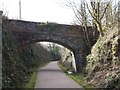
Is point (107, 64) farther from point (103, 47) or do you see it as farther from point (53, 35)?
point (53, 35)

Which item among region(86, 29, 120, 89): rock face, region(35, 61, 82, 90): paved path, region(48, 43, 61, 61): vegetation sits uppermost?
region(86, 29, 120, 89): rock face

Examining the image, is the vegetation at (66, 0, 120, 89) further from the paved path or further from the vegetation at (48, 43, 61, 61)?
the vegetation at (48, 43, 61, 61)

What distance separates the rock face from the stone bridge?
6.11m

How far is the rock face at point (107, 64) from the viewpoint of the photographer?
12267 millimetres

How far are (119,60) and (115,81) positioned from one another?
1986mm

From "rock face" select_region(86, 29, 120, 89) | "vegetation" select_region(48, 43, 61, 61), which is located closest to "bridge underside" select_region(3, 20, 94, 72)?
"rock face" select_region(86, 29, 120, 89)

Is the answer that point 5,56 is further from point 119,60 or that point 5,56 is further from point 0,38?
point 119,60

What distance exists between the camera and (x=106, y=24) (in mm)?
21266

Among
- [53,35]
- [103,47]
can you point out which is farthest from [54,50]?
[103,47]

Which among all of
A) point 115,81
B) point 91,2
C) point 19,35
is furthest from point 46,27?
point 115,81

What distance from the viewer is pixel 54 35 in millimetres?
23422

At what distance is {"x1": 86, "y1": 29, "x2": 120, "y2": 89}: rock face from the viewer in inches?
483

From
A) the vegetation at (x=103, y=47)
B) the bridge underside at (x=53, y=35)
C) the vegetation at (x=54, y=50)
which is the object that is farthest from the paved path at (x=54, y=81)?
the vegetation at (x=54, y=50)

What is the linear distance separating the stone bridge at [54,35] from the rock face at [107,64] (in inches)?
241
